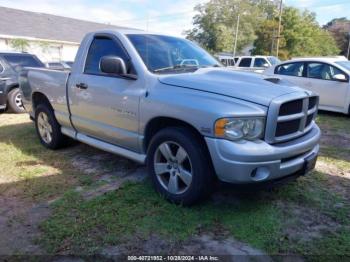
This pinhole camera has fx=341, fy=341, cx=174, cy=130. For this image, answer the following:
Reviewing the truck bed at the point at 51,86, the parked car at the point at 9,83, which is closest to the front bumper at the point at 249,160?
the truck bed at the point at 51,86

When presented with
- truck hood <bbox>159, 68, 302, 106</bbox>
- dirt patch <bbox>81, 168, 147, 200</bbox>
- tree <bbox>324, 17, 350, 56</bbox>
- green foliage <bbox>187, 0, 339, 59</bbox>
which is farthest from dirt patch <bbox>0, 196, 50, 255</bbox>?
tree <bbox>324, 17, 350, 56</bbox>

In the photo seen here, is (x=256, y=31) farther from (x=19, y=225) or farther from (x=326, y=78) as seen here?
(x=19, y=225)

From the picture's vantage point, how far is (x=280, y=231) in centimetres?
320

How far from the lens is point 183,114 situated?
3.33 meters

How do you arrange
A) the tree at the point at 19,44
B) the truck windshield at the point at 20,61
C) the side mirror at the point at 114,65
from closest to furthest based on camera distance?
the side mirror at the point at 114,65 → the truck windshield at the point at 20,61 → the tree at the point at 19,44

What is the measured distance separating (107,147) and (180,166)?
1.38 metres

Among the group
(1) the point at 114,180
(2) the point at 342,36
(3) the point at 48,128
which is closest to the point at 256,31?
(2) the point at 342,36

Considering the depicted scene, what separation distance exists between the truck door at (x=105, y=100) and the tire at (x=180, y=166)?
43 cm

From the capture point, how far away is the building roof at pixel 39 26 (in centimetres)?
2660

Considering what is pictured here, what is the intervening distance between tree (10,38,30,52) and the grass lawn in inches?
910

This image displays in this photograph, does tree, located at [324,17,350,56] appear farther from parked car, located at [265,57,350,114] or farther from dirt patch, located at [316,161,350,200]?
dirt patch, located at [316,161,350,200]

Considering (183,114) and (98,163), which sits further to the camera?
(98,163)

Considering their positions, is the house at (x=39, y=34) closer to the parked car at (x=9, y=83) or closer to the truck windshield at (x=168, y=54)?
the parked car at (x=9, y=83)

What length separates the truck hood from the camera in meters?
3.17
